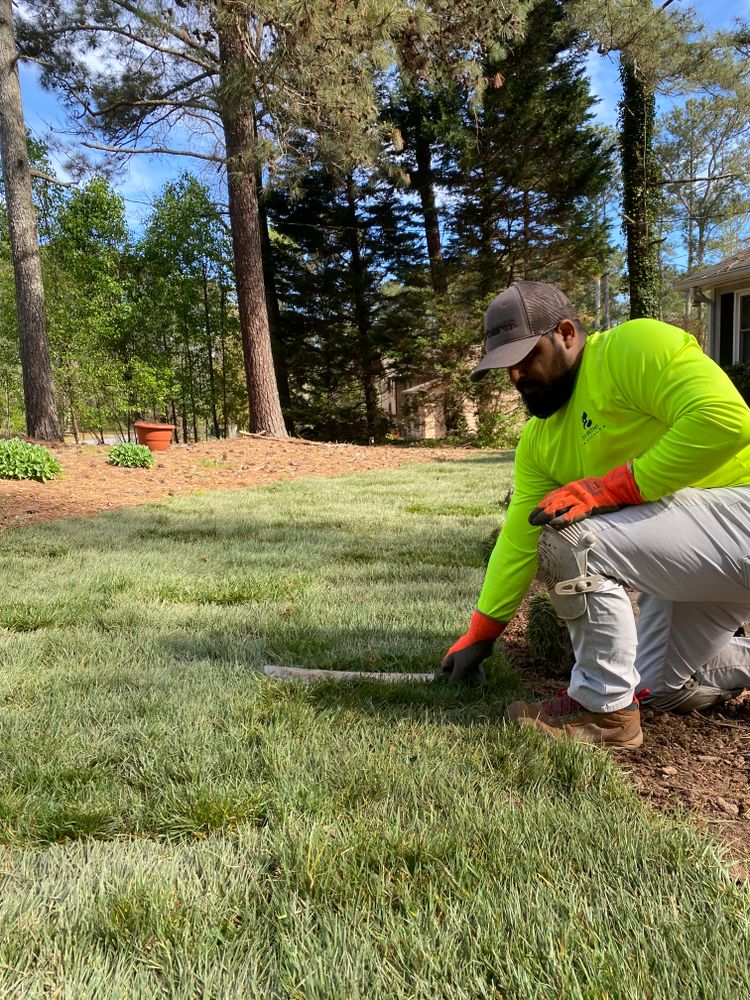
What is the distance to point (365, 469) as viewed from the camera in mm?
9805

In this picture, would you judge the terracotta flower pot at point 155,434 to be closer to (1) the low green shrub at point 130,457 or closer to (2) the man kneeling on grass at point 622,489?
(1) the low green shrub at point 130,457

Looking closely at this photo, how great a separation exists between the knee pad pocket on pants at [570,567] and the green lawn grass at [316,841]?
1.25 ft

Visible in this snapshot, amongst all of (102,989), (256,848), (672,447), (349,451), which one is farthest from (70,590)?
(349,451)

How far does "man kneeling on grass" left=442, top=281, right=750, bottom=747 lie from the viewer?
161 cm

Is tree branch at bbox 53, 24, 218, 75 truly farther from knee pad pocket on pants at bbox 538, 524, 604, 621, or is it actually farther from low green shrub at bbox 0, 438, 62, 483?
knee pad pocket on pants at bbox 538, 524, 604, 621

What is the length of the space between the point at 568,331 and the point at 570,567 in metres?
0.69

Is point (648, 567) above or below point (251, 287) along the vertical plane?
below

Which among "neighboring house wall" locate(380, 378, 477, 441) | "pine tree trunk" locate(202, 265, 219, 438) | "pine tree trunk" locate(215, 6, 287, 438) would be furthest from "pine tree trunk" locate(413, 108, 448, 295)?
"pine tree trunk" locate(202, 265, 219, 438)

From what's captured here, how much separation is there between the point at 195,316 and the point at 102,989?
1857 centimetres

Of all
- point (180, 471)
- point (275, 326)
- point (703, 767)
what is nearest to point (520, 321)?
point (703, 767)

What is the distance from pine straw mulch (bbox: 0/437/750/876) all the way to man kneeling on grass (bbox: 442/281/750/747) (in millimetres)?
185

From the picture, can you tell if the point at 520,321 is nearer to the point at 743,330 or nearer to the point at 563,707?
the point at 563,707

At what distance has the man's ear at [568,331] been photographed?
1.84 metres

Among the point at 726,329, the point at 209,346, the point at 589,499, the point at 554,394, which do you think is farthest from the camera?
the point at 209,346
